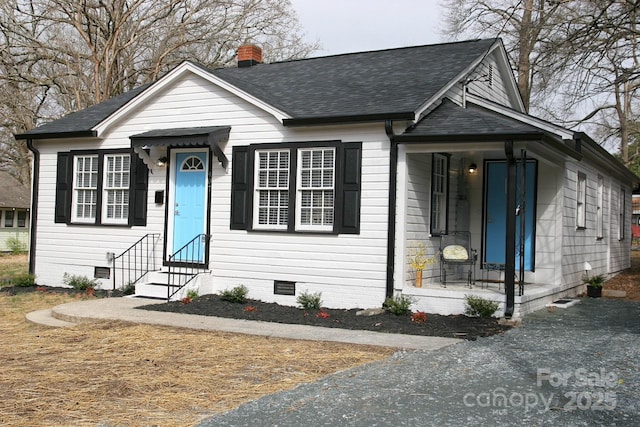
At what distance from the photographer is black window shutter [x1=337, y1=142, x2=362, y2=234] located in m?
10.4

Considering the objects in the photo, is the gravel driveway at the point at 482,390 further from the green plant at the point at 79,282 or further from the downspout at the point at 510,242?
the green plant at the point at 79,282

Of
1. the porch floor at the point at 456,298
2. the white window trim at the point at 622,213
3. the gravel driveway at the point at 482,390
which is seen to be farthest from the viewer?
the white window trim at the point at 622,213

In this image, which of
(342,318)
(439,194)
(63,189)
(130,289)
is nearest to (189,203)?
(130,289)

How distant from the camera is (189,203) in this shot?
1210 centimetres

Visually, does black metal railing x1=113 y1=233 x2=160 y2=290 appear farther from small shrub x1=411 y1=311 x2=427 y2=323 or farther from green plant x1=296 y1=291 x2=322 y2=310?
small shrub x1=411 y1=311 x2=427 y2=323

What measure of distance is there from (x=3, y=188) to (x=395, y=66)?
958 inches

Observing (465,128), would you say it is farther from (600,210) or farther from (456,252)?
(600,210)

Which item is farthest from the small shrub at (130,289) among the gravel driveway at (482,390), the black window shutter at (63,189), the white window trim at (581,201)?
the white window trim at (581,201)

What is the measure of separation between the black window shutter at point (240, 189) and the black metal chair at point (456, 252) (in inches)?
129

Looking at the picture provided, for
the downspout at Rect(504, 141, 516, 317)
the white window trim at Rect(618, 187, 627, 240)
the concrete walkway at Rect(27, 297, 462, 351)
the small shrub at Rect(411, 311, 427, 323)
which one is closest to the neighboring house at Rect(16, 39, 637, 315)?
the downspout at Rect(504, 141, 516, 317)

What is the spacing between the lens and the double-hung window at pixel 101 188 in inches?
494

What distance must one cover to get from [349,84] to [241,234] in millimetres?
3352

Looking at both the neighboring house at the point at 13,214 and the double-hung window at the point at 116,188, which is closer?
→ the double-hung window at the point at 116,188

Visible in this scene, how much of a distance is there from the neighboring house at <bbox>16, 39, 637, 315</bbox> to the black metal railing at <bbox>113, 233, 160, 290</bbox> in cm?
3
